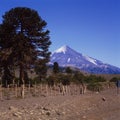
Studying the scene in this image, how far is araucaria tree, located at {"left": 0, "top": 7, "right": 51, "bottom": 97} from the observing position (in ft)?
180

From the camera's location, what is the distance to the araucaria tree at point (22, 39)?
5494 centimetres

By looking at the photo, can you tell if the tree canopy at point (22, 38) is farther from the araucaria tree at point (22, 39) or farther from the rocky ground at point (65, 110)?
the rocky ground at point (65, 110)

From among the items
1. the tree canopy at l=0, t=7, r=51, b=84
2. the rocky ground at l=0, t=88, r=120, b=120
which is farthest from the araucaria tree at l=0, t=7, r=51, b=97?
the rocky ground at l=0, t=88, r=120, b=120

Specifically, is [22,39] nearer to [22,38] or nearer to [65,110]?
[22,38]

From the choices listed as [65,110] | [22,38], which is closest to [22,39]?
[22,38]

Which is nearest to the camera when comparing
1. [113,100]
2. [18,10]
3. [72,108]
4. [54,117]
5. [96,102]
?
[54,117]

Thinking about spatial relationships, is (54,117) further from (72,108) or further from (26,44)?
(26,44)

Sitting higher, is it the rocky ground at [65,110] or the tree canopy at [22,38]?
the tree canopy at [22,38]

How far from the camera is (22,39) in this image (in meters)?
55.2

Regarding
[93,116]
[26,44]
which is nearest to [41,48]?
[26,44]

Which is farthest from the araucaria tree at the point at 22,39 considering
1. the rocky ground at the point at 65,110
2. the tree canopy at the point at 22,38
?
the rocky ground at the point at 65,110

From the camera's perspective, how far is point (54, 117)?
93.8 ft

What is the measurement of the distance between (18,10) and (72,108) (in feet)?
81.1

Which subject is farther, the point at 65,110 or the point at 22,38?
the point at 22,38
